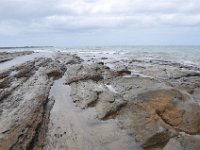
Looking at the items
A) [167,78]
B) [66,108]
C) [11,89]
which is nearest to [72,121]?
[66,108]

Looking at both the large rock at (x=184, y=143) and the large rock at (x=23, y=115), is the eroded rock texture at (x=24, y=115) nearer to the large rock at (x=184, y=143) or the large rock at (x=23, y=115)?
the large rock at (x=23, y=115)

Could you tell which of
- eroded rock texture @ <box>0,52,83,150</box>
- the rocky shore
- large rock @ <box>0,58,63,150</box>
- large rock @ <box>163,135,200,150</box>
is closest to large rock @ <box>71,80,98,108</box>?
the rocky shore

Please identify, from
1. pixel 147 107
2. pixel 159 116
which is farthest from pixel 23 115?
pixel 159 116

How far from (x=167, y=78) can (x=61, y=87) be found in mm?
5656

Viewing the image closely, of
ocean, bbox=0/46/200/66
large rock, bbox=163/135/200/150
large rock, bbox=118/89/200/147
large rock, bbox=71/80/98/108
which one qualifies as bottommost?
ocean, bbox=0/46/200/66

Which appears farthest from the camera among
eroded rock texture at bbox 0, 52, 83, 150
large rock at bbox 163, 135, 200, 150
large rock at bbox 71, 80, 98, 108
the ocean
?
the ocean

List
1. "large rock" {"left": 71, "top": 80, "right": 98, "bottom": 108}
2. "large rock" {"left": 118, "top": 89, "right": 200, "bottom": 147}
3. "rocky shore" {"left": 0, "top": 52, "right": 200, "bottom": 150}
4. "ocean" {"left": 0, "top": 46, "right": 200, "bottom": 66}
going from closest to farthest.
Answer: "rocky shore" {"left": 0, "top": 52, "right": 200, "bottom": 150} < "large rock" {"left": 118, "top": 89, "right": 200, "bottom": 147} < "large rock" {"left": 71, "top": 80, "right": 98, "bottom": 108} < "ocean" {"left": 0, "top": 46, "right": 200, "bottom": 66}

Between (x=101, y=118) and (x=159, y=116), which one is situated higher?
(x=159, y=116)

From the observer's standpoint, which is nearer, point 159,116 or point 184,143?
point 184,143

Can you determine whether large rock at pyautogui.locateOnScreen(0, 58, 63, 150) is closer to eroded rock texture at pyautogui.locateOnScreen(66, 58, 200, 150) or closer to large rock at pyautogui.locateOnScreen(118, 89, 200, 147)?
eroded rock texture at pyautogui.locateOnScreen(66, 58, 200, 150)

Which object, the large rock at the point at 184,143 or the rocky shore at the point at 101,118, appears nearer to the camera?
the large rock at the point at 184,143

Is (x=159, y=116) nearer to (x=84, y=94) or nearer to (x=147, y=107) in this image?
(x=147, y=107)

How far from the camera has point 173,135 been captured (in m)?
7.61

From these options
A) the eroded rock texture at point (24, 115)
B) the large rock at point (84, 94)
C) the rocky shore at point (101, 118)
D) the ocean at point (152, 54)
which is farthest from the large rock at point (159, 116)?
the ocean at point (152, 54)
